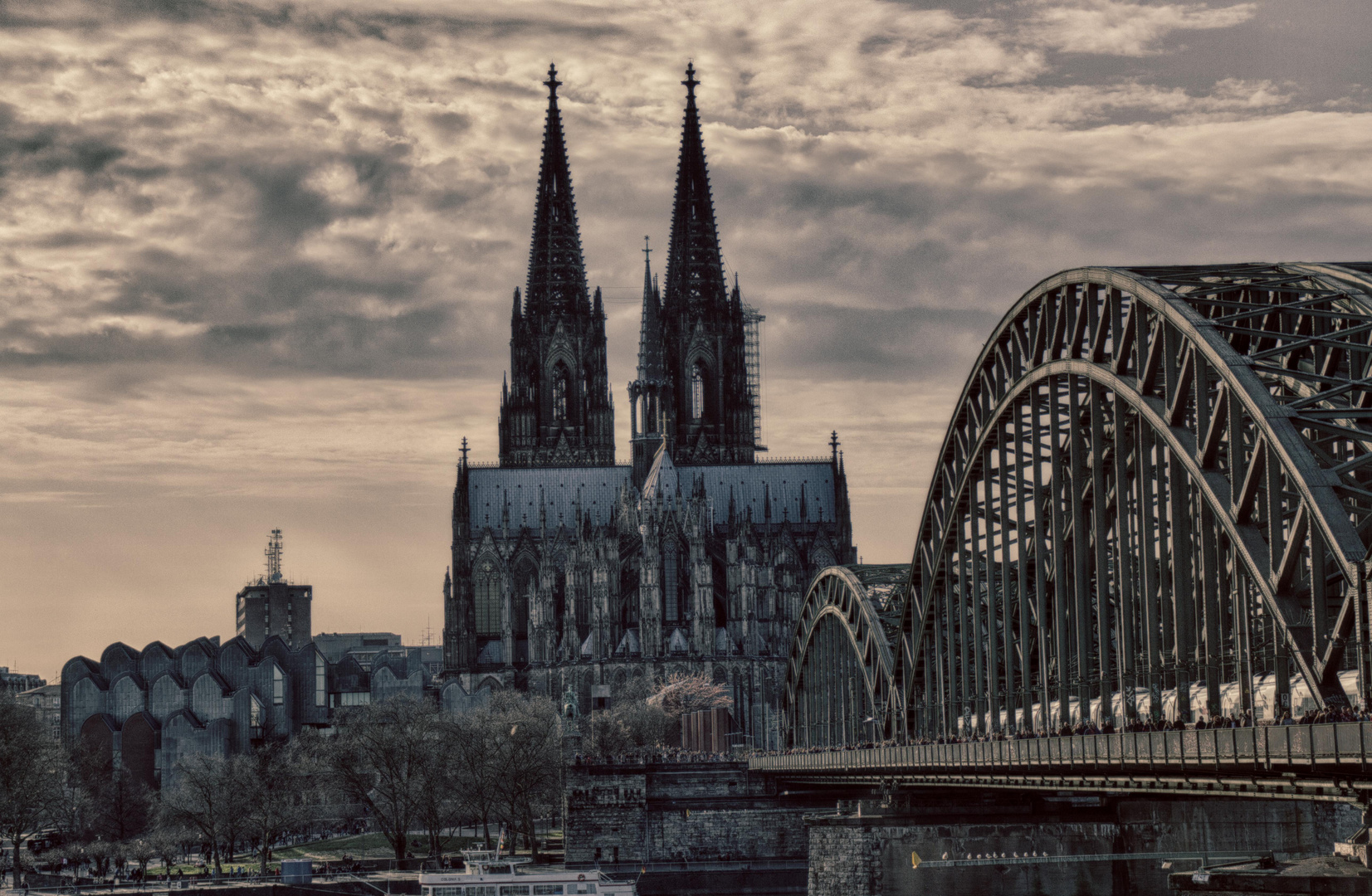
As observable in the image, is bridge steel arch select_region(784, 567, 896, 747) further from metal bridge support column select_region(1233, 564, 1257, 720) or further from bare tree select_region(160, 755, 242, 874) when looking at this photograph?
metal bridge support column select_region(1233, 564, 1257, 720)

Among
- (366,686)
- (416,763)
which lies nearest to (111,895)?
(416,763)

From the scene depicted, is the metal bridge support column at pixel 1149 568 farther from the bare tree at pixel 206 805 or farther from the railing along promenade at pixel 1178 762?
the bare tree at pixel 206 805

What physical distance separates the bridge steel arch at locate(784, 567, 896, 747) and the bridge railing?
16.3 m

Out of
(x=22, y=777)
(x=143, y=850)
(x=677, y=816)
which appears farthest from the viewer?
(x=143, y=850)

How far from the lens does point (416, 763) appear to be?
424ft

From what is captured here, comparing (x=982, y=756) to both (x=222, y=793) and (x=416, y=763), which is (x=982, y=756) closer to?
(x=416, y=763)

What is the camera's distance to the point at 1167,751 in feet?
149

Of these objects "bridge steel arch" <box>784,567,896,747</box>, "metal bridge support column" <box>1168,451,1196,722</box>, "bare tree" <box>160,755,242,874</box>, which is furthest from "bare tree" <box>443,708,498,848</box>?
"metal bridge support column" <box>1168,451,1196,722</box>

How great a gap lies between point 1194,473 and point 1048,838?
122 feet

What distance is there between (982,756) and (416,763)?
239ft

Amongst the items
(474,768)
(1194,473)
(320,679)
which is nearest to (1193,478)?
(1194,473)

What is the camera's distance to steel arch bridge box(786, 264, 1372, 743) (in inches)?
1630

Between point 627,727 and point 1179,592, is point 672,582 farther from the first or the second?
point 1179,592

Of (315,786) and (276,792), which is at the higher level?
(315,786)
